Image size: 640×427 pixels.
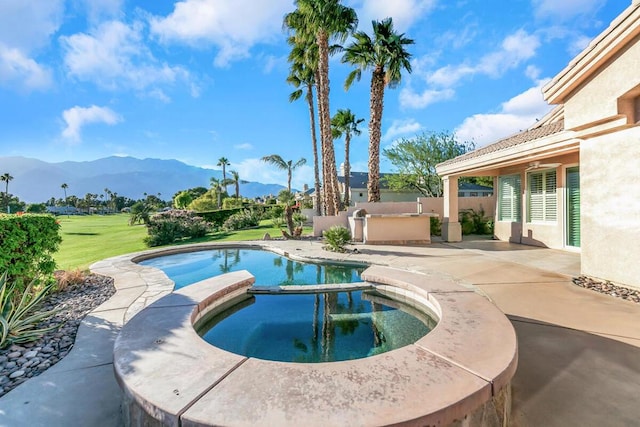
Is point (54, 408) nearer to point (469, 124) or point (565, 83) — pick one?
point (565, 83)

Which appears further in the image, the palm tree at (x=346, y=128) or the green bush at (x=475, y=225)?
the palm tree at (x=346, y=128)

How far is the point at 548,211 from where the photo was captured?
11.8 m

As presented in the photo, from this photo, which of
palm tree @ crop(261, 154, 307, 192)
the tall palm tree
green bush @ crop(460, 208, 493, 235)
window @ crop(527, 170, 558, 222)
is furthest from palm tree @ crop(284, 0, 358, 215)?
palm tree @ crop(261, 154, 307, 192)

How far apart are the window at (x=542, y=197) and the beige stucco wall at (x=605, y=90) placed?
5712mm

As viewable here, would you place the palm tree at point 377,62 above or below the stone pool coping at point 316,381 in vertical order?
above

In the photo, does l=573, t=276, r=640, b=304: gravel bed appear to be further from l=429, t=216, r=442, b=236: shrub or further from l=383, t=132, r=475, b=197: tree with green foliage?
l=383, t=132, r=475, b=197: tree with green foliage

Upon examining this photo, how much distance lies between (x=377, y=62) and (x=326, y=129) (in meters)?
4.61

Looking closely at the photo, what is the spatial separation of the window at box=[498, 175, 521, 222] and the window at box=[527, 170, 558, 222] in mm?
737

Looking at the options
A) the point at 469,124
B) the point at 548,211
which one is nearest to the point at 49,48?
the point at 548,211

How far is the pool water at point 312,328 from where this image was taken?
396 centimetres

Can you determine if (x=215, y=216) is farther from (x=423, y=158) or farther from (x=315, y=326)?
(x=315, y=326)

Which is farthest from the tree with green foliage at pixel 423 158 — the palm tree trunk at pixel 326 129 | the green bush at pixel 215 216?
the green bush at pixel 215 216

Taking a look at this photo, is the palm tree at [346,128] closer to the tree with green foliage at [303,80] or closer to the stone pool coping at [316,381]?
the tree with green foliage at [303,80]

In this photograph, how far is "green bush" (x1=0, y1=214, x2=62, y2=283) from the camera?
5.05 metres
